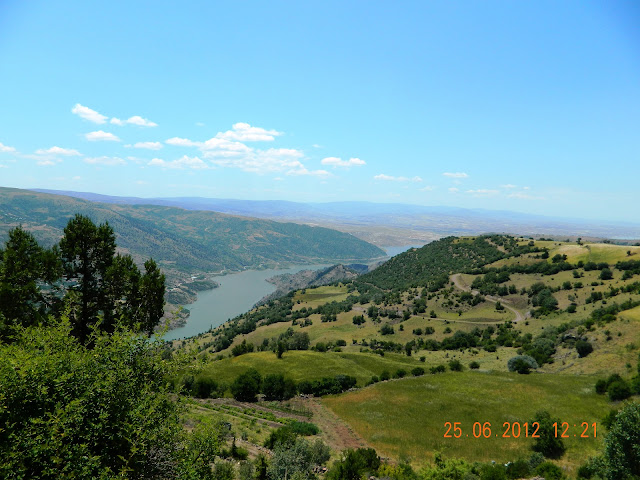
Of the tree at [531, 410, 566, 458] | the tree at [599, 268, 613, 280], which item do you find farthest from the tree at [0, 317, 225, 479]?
the tree at [599, 268, 613, 280]

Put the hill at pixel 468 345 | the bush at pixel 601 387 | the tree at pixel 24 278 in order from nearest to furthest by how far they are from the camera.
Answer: the tree at pixel 24 278 → the hill at pixel 468 345 → the bush at pixel 601 387

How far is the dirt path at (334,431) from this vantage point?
26.5 meters


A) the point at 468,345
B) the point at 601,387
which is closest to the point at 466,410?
the point at 601,387

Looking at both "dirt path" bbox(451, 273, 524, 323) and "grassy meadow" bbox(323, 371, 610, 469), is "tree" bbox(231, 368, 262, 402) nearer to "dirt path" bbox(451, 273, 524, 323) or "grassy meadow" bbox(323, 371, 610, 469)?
"grassy meadow" bbox(323, 371, 610, 469)

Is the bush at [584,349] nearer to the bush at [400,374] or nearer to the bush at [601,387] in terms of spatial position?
the bush at [601,387]

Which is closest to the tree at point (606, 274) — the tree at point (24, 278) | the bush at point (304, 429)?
the bush at point (304, 429)

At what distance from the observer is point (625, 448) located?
1633 cm

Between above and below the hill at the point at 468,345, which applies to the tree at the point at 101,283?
above

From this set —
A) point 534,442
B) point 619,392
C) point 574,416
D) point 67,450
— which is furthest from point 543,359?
point 67,450

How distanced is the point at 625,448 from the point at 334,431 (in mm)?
19992

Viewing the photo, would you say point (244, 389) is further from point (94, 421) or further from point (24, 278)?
point (94, 421)

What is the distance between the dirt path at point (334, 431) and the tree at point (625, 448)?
50.6 ft

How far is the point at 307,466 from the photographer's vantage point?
56.9 feet

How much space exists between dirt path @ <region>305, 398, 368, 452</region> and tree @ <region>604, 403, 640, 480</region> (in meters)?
15.4
